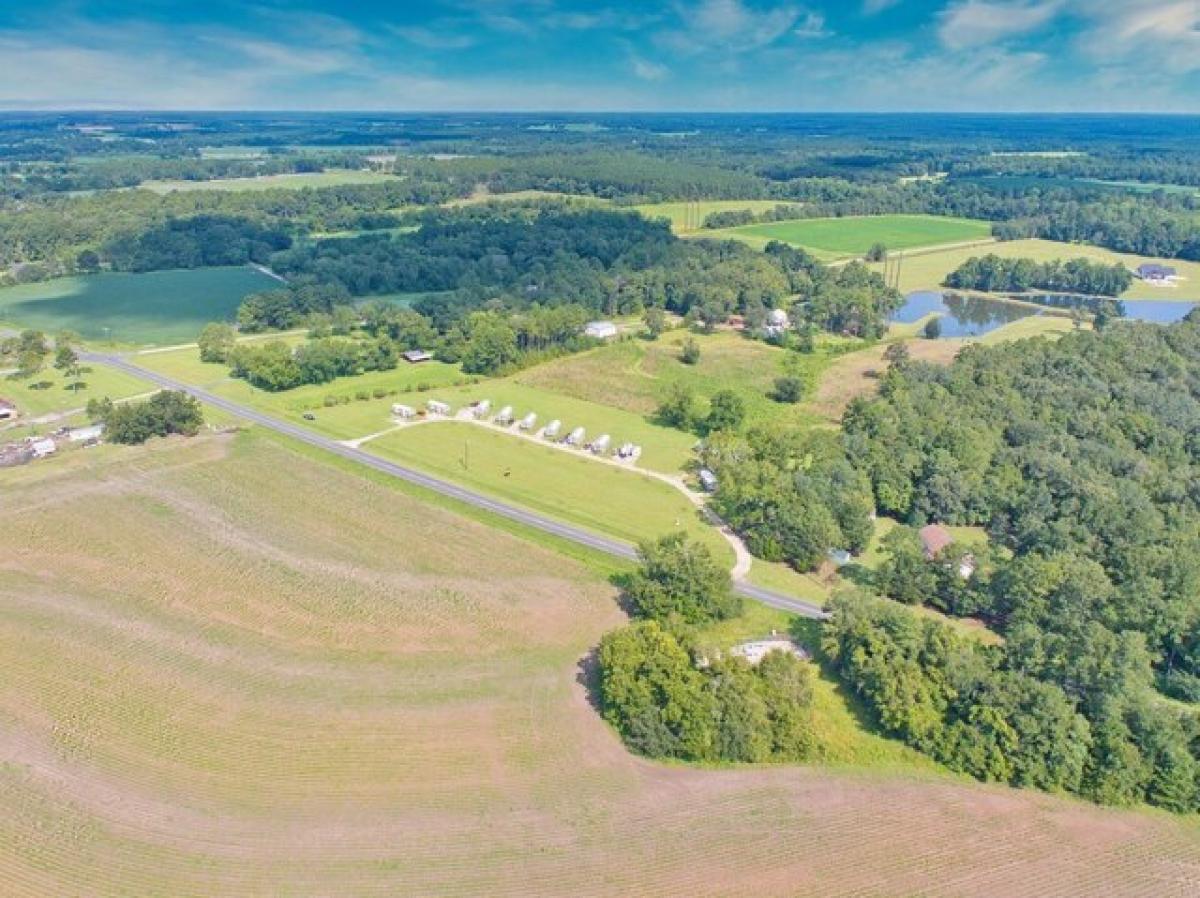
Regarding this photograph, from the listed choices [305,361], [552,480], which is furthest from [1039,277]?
[305,361]

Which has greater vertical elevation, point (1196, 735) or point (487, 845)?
point (1196, 735)

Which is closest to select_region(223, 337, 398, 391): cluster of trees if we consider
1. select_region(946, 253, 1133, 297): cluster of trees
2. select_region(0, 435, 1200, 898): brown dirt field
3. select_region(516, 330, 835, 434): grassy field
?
select_region(516, 330, 835, 434): grassy field

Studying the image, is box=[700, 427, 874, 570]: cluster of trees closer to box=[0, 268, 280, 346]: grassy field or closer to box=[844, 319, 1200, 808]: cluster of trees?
box=[844, 319, 1200, 808]: cluster of trees

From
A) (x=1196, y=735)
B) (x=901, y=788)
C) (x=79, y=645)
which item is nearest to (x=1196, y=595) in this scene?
(x=1196, y=735)

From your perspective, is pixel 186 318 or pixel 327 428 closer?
pixel 327 428

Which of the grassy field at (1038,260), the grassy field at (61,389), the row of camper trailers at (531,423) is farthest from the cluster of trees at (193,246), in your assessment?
the grassy field at (1038,260)

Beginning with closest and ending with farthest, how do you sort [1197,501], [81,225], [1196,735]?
1. [1196,735]
2. [1197,501]
3. [81,225]

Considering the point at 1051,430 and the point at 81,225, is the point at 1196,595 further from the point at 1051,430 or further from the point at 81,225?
the point at 81,225

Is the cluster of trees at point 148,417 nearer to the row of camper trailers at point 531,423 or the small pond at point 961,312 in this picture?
the row of camper trailers at point 531,423

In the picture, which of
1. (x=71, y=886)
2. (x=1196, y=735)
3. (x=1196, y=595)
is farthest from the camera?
(x=1196, y=595)
